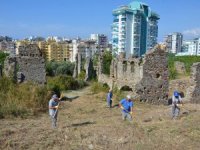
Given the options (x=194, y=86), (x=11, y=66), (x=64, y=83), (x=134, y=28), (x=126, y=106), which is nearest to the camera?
(x=126, y=106)

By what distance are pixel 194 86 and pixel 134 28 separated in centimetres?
9277

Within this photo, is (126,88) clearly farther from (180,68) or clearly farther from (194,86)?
(180,68)

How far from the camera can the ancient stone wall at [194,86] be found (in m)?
20.5

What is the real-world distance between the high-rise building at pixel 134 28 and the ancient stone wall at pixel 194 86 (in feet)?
291

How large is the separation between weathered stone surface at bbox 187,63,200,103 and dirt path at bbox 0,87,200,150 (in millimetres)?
4787

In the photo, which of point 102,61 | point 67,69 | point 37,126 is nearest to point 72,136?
point 37,126

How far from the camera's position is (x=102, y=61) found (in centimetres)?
3988

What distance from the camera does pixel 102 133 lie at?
11719 mm

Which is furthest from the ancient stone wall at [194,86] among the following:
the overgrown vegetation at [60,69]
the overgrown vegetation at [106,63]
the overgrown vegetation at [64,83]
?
the overgrown vegetation at [60,69]

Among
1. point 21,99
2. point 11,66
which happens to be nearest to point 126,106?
point 21,99

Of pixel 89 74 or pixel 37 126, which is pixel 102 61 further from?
pixel 37 126

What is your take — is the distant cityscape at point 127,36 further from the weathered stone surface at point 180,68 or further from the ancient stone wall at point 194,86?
the ancient stone wall at point 194,86

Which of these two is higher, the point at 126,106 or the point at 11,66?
the point at 11,66

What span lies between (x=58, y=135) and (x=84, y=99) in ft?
33.8
